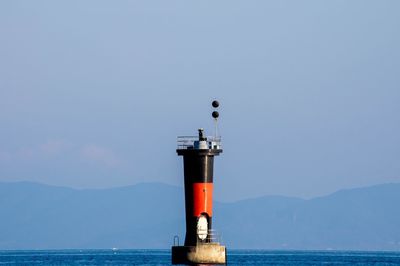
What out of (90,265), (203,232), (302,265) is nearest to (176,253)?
(203,232)

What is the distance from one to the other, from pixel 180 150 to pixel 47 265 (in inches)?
3243

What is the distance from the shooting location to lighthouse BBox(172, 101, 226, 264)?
83.9 m

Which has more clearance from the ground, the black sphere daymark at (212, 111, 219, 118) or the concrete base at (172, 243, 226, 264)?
the black sphere daymark at (212, 111, 219, 118)

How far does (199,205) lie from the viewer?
8400 centimetres

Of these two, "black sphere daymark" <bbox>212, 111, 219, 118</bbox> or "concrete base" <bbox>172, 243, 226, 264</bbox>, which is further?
"black sphere daymark" <bbox>212, 111, 219, 118</bbox>

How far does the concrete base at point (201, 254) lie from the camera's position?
274 feet

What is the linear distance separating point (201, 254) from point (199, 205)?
3.24 meters

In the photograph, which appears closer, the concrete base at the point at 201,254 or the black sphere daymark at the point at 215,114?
the concrete base at the point at 201,254

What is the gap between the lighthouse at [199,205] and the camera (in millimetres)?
83875

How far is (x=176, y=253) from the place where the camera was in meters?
84.3

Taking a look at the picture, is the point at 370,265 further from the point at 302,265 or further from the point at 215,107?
the point at 215,107

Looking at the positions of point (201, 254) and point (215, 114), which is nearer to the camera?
point (201, 254)

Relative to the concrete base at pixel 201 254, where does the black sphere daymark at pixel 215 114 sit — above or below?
above

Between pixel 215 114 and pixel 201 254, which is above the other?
pixel 215 114
